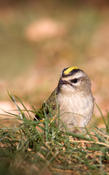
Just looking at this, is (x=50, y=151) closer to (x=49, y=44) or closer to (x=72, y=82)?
(x=72, y=82)

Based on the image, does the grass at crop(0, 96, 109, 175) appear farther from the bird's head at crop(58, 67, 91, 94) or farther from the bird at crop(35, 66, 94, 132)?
the bird's head at crop(58, 67, 91, 94)

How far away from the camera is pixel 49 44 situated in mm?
11812

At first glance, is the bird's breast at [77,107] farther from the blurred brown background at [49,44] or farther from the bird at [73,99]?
the blurred brown background at [49,44]

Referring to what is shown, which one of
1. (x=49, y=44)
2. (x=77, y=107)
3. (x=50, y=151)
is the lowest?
(x=50, y=151)

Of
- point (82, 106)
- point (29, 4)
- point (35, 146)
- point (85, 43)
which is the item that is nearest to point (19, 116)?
point (35, 146)

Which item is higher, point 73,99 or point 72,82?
point 72,82

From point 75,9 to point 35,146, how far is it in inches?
455

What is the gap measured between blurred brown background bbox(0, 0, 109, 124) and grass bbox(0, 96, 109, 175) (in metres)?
3.65

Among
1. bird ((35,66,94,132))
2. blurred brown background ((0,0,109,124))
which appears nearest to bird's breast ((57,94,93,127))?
bird ((35,66,94,132))

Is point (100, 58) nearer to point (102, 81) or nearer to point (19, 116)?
point (102, 81)

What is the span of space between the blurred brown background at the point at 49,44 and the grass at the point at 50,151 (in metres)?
3.65

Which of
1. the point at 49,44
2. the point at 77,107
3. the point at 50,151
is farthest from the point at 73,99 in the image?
the point at 49,44

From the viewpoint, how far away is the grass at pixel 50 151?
2.68 m

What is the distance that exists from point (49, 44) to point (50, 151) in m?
9.13
